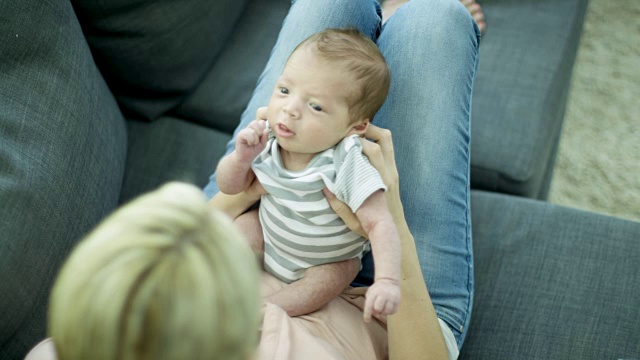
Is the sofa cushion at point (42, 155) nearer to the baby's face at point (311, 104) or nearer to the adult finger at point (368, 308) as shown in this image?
the baby's face at point (311, 104)

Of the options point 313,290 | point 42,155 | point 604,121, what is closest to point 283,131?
point 313,290

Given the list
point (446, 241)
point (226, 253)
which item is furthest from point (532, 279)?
point (226, 253)

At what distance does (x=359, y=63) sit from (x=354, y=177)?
0.62ft

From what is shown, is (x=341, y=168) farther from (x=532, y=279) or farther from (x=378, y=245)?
(x=532, y=279)

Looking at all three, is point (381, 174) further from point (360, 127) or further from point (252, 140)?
point (252, 140)

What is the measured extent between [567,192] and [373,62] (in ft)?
3.80

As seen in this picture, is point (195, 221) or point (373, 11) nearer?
point (195, 221)

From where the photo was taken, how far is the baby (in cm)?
98

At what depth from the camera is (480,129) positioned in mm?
1546

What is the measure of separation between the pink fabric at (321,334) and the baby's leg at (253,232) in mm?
50

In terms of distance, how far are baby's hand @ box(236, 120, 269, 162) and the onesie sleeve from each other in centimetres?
13

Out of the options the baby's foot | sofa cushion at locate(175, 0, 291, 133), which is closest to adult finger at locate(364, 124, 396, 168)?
sofa cushion at locate(175, 0, 291, 133)

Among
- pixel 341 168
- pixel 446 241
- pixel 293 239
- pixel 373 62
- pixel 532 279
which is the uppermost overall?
pixel 373 62

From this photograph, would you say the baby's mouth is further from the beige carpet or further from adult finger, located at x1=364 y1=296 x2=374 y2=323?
the beige carpet
